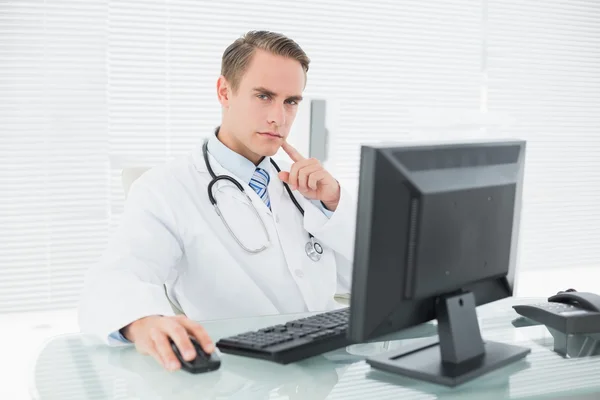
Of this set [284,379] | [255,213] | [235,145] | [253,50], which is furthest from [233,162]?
[284,379]

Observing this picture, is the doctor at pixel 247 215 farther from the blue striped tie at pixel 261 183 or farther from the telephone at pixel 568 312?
the telephone at pixel 568 312

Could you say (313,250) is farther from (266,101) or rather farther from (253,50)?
(253,50)

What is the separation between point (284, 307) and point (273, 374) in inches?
27.1

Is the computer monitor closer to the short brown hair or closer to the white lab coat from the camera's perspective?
the white lab coat

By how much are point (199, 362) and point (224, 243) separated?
2.20 ft

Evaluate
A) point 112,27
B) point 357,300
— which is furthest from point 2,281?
point 357,300

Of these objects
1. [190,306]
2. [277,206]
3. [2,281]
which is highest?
[277,206]

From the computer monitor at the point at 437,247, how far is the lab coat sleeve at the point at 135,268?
0.45 metres

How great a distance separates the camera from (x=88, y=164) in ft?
11.1

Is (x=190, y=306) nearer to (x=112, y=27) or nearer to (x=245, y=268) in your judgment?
(x=245, y=268)

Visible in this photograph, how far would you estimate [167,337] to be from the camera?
1.16 meters

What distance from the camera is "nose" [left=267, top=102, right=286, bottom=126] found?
6.04 feet

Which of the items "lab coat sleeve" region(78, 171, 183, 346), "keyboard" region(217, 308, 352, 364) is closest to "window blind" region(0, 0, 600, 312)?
"lab coat sleeve" region(78, 171, 183, 346)

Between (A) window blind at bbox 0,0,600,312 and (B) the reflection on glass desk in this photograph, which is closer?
(B) the reflection on glass desk
